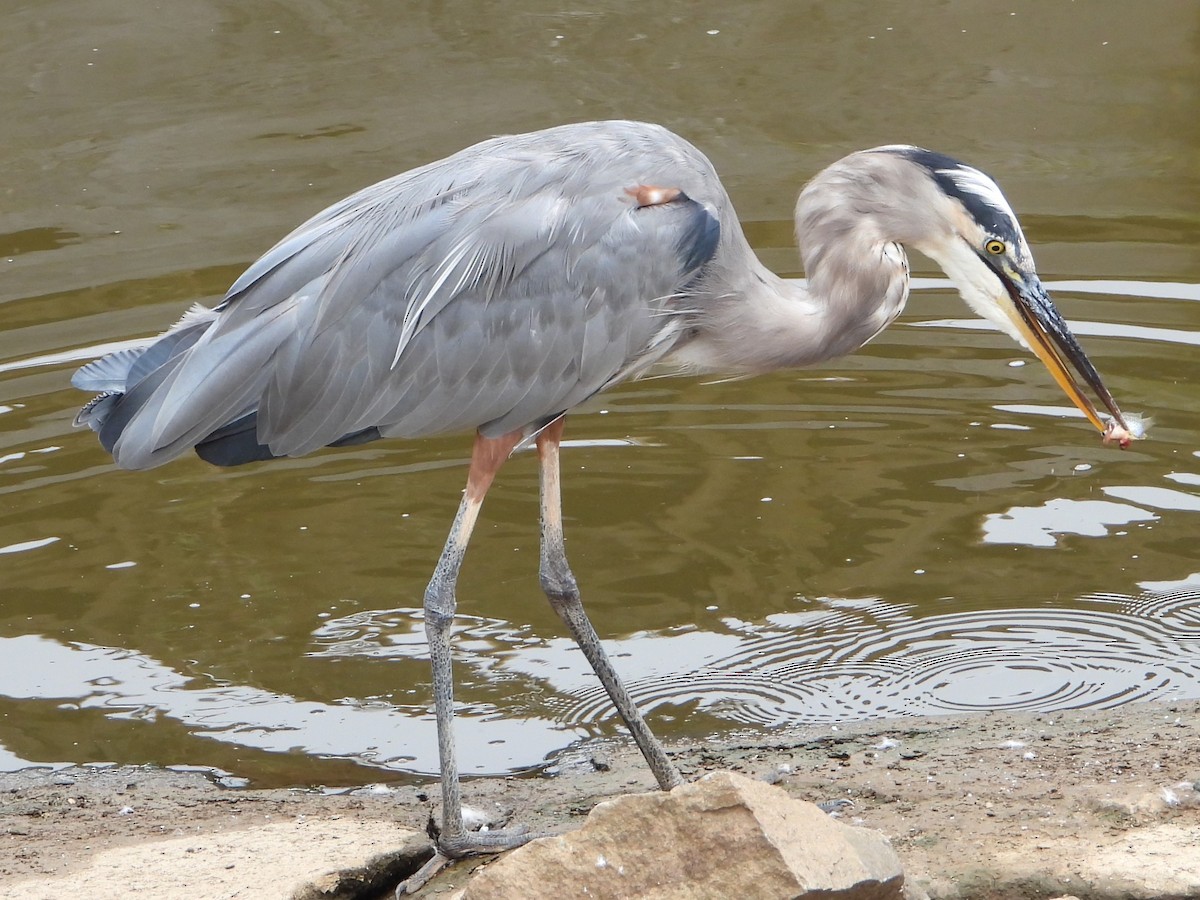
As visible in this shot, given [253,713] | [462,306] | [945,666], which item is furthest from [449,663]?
[945,666]

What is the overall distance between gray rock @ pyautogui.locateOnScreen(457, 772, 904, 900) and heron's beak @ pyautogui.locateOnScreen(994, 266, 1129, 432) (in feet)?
5.86

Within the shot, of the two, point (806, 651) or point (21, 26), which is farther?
point (21, 26)

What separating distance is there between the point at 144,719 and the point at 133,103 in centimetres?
776

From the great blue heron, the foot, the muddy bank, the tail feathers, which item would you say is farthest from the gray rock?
the tail feathers

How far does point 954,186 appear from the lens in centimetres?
504

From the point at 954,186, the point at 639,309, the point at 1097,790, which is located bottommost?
the point at 1097,790

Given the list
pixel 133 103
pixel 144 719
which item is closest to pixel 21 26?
pixel 133 103

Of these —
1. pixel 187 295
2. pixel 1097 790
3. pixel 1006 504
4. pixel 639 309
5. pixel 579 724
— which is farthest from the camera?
pixel 187 295

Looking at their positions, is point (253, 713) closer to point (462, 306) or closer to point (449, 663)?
point (449, 663)

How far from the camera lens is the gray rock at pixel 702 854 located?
3.72 meters

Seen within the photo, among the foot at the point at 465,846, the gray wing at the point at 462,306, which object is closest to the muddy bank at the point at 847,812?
the foot at the point at 465,846

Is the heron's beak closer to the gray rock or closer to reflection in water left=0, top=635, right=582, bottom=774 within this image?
the gray rock

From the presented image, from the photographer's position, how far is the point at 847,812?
4.86 metres

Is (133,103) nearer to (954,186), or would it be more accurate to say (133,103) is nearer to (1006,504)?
(1006,504)
